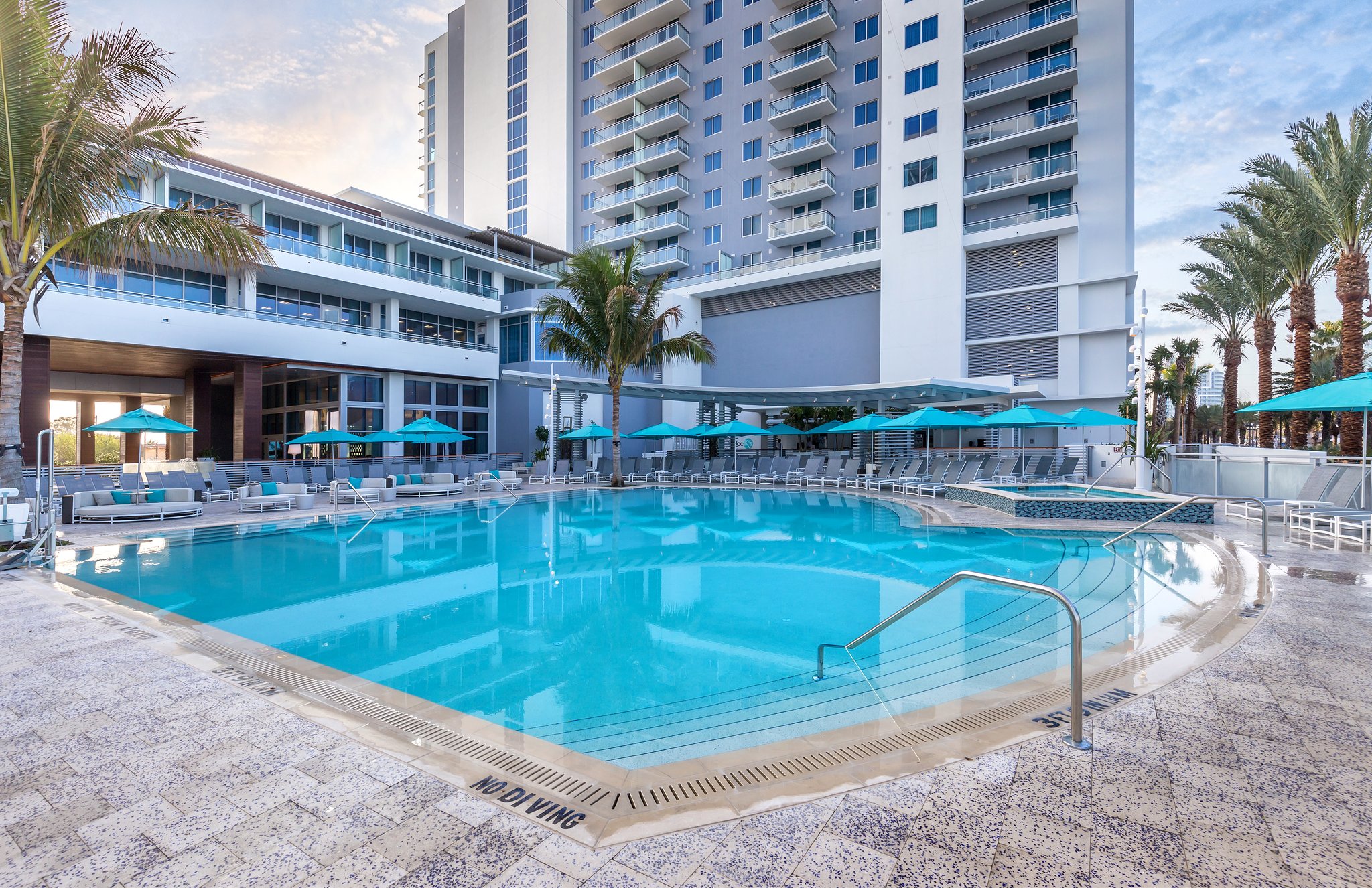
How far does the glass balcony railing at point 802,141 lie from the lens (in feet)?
98.8

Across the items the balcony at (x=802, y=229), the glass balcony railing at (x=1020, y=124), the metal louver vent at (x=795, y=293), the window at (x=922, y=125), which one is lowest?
the metal louver vent at (x=795, y=293)

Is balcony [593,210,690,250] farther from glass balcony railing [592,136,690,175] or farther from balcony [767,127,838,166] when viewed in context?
balcony [767,127,838,166]

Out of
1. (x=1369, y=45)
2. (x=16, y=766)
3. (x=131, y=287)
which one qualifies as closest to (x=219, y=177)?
(x=131, y=287)

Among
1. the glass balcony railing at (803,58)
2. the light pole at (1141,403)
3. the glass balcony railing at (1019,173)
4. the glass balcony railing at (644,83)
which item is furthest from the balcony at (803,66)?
the light pole at (1141,403)

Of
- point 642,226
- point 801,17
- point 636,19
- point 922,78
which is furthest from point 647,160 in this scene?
point 922,78

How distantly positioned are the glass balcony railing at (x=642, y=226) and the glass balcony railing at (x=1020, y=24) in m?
15.0

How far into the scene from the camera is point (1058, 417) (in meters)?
17.7

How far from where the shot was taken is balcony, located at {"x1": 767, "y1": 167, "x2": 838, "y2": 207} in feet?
98.7

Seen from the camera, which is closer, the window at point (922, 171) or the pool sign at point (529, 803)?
the pool sign at point (529, 803)

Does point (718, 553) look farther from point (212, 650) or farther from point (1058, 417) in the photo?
point (1058, 417)

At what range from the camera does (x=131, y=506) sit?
40.5ft

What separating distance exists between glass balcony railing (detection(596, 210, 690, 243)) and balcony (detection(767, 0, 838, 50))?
31.1 ft

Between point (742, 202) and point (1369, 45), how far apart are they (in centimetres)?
2267

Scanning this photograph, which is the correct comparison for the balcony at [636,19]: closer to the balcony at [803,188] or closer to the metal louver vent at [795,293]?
the balcony at [803,188]
